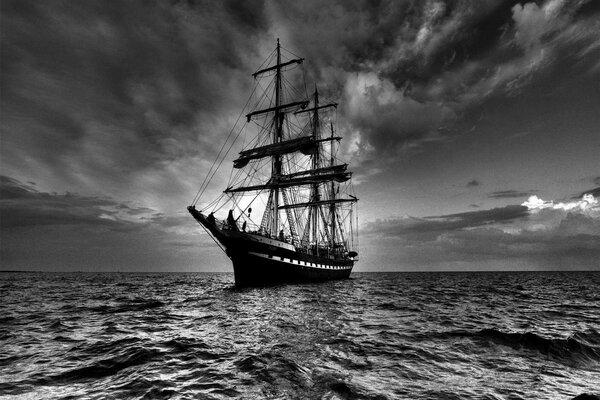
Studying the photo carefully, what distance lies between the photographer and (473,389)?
6.43m

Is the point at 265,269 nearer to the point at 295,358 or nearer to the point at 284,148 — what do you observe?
the point at 284,148

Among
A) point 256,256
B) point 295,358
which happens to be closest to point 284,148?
point 256,256

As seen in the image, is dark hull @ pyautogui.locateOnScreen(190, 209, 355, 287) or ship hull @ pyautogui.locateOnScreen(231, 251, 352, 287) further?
ship hull @ pyautogui.locateOnScreen(231, 251, 352, 287)

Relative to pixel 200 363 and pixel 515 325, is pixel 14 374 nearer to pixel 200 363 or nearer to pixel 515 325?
pixel 200 363

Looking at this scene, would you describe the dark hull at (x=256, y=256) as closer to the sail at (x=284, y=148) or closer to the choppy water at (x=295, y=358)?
the sail at (x=284, y=148)

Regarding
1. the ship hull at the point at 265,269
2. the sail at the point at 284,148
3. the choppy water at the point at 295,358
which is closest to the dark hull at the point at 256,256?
the ship hull at the point at 265,269

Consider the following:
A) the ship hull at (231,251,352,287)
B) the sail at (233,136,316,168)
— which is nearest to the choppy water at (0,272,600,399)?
the ship hull at (231,251,352,287)

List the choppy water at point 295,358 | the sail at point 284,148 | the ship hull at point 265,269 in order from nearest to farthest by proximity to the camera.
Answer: the choppy water at point 295,358 < the ship hull at point 265,269 < the sail at point 284,148

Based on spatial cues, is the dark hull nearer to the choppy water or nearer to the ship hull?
the ship hull

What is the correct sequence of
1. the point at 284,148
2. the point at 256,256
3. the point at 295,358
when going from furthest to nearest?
the point at 284,148
the point at 256,256
the point at 295,358

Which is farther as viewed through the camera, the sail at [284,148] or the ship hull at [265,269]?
the sail at [284,148]

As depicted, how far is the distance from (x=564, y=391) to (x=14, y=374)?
38.8 ft

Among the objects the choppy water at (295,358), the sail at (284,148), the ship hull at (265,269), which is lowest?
the choppy water at (295,358)

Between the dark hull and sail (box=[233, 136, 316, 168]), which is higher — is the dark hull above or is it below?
below
